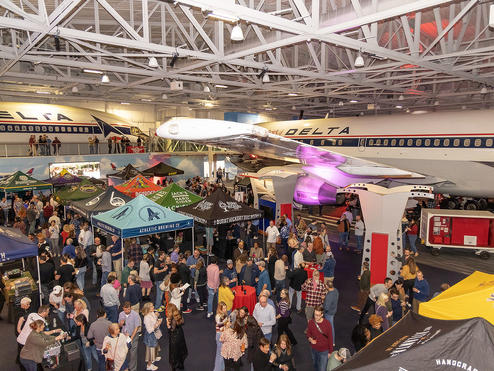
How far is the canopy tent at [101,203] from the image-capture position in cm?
1360

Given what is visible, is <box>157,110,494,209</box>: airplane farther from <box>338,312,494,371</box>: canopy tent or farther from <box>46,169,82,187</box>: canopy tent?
<box>46,169,82,187</box>: canopy tent

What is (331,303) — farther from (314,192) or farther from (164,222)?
(314,192)

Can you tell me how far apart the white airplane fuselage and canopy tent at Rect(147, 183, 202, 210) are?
407 inches

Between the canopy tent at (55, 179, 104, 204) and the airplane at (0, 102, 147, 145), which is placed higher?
the airplane at (0, 102, 147, 145)

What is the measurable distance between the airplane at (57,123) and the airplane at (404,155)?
747 inches

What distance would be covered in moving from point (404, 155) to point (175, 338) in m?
15.2

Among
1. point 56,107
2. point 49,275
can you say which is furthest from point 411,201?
point 56,107

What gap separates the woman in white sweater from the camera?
6.45 m

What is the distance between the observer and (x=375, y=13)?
8.71 m

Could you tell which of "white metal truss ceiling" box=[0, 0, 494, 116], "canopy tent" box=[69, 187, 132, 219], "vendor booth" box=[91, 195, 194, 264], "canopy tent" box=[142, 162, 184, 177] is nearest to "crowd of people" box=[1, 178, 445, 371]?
"vendor booth" box=[91, 195, 194, 264]

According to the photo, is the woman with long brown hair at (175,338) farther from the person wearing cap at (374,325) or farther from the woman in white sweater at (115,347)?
the person wearing cap at (374,325)

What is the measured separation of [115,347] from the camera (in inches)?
256

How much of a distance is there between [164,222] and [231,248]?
338 cm

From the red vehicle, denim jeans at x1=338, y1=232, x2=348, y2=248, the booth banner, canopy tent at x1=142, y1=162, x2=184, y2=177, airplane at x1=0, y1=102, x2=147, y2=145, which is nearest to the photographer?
the red vehicle
